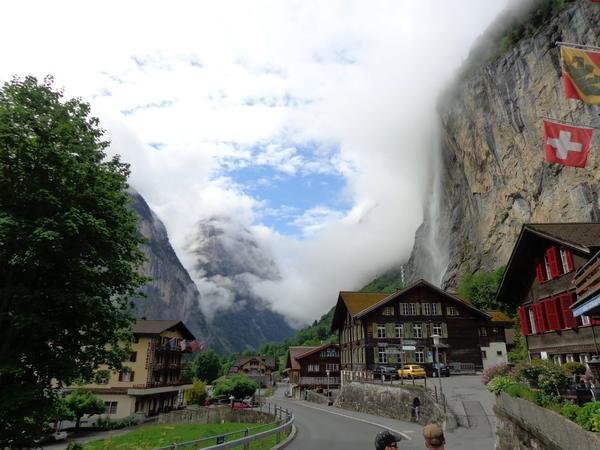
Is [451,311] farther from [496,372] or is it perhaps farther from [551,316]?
[496,372]

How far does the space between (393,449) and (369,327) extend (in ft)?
138

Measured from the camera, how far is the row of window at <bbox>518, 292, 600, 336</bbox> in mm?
21688

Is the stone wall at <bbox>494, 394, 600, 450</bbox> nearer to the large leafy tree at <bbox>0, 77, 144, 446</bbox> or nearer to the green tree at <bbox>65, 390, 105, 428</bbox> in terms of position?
the large leafy tree at <bbox>0, 77, 144, 446</bbox>

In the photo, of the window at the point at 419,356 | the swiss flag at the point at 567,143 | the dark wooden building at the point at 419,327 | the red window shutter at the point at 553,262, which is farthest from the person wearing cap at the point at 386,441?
the window at the point at 419,356

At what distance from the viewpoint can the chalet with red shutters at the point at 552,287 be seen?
69.0ft

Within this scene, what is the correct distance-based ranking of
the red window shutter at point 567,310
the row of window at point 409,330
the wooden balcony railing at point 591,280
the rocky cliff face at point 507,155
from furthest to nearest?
1. the rocky cliff face at point 507,155
2. the row of window at point 409,330
3. the red window shutter at point 567,310
4. the wooden balcony railing at point 591,280

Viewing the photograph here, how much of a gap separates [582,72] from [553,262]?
1216 centimetres

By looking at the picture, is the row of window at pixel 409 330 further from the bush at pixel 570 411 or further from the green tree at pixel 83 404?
the bush at pixel 570 411

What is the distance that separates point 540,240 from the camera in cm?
2447

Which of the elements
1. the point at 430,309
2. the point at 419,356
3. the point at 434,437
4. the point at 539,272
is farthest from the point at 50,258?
the point at 430,309

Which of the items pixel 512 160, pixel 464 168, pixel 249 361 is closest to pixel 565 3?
pixel 512 160

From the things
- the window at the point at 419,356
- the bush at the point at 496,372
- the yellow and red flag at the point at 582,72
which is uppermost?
the yellow and red flag at the point at 582,72

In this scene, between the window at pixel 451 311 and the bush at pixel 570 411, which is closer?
the bush at pixel 570 411

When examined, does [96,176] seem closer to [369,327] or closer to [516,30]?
[369,327]
